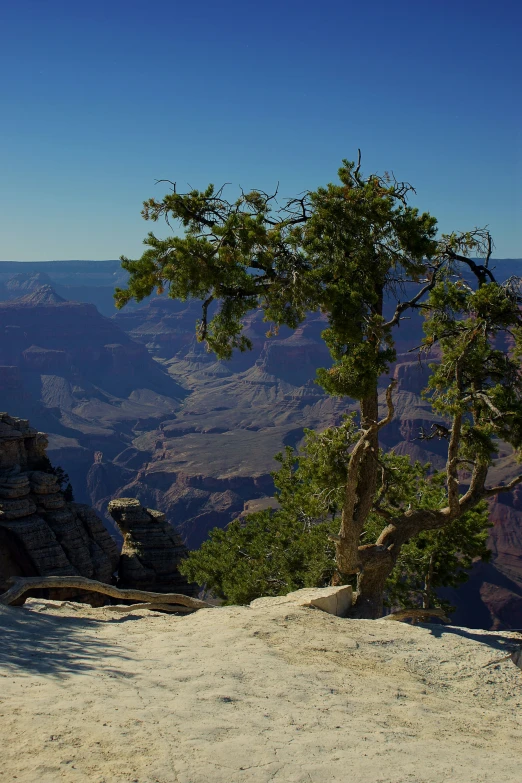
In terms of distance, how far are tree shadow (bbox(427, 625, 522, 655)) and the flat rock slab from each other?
5.98 ft

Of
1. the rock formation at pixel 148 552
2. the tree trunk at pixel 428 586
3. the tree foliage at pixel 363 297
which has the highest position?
the tree foliage at pixel 363 297

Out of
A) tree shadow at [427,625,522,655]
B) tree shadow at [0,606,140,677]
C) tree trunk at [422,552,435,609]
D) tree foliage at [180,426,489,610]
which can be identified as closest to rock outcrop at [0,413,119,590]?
tree foliage at [180,426,489,610]

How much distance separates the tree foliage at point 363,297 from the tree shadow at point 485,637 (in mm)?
2074

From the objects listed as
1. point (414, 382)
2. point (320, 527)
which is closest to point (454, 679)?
point (320, 527)

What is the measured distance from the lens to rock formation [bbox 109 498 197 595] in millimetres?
25719

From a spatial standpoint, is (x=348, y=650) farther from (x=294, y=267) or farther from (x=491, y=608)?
(x=491, y=608)

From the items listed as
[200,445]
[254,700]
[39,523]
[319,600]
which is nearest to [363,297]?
[319,600]

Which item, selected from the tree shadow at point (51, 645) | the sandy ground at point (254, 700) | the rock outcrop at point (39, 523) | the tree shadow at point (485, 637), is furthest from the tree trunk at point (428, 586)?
the rock outcrop at point (39, 523)

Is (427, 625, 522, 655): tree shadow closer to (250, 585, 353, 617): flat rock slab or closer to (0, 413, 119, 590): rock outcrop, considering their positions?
(250, 585, 353, 617): flat rock slab

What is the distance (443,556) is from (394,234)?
9.27m

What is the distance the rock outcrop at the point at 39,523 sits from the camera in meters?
22.9

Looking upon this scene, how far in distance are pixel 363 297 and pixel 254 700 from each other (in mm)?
7138

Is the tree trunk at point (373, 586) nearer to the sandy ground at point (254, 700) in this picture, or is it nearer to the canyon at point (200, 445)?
the sandy ground at point (254, 700)

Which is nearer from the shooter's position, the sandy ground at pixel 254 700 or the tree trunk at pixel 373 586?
the sandy ground at pixel 254 700
